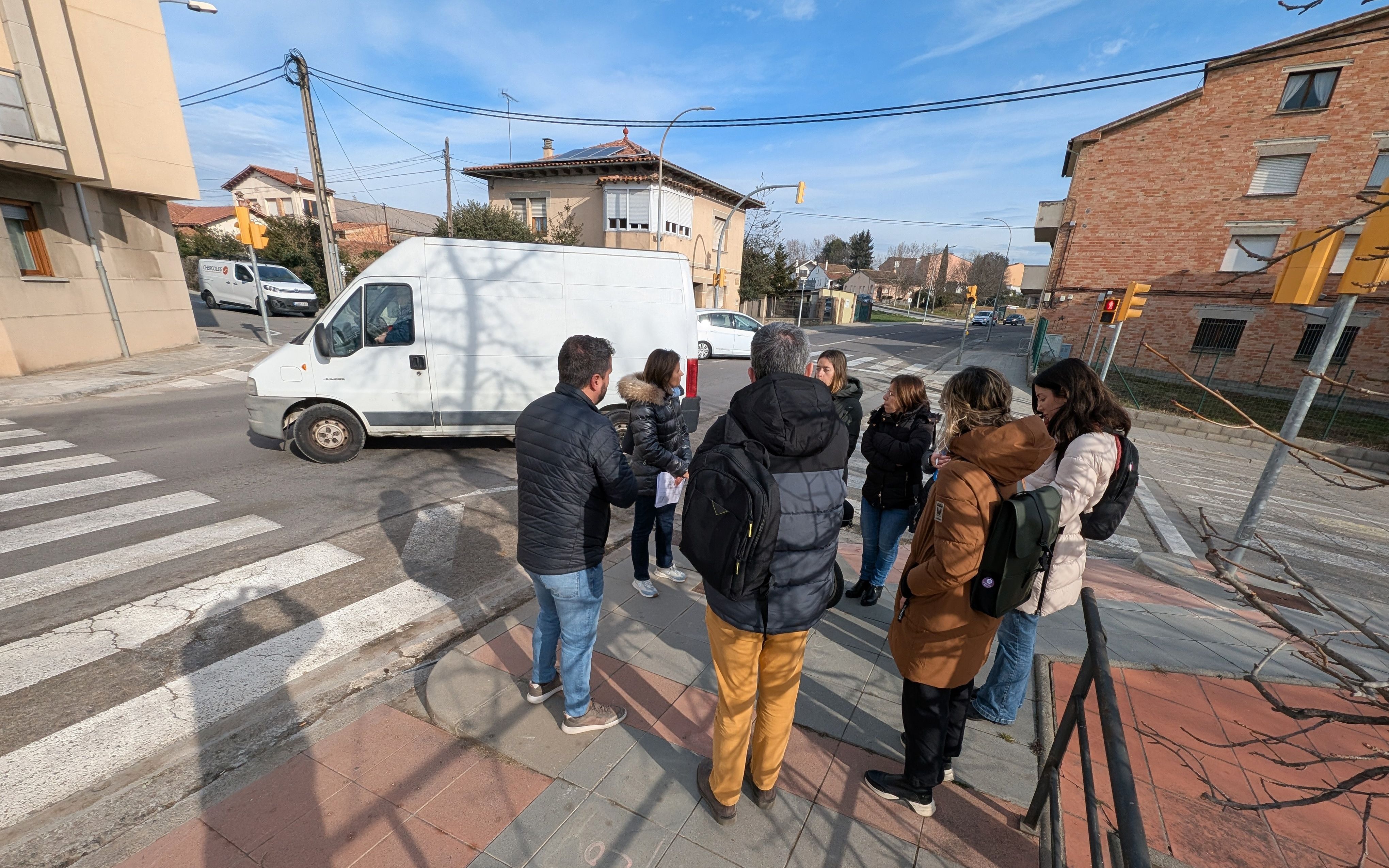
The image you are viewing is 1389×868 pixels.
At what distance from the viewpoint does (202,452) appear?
694cm

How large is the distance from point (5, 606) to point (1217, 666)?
8.11 meters

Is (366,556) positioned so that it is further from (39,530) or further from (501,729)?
(39,530)

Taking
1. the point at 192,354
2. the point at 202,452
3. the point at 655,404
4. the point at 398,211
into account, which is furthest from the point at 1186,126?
the point at 398,211

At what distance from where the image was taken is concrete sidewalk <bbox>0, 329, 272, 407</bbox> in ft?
30.5

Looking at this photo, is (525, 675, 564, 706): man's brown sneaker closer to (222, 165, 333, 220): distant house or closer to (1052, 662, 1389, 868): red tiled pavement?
(1052, 662, 1389, 868): red tiled pavement

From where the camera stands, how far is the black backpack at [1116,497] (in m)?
2.69

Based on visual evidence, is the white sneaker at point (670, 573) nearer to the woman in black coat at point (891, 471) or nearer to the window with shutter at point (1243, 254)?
the woman in black coat at point (891, 471)

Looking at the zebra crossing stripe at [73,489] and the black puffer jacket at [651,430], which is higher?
the black puffer jacket at [651,430]

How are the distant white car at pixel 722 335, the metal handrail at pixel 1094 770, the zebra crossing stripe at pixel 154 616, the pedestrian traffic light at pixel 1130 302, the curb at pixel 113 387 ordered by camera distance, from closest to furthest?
the metal handrail at pixel 1094 770
the zebra crossing stripe at pixel 154 616
the curb at pixel 113 387
the pedestrian traffic light at pixel 1130 302
the distant white car at pixel 722 335

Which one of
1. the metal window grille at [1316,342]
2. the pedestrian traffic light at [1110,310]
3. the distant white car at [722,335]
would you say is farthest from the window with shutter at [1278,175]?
the distant white car at [722,335]

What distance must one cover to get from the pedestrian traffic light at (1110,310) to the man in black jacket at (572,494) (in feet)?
44.8

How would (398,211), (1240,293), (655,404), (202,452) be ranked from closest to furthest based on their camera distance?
1. (655,404)
2. (202,452)
3. (1240,293)
4. (398,211)

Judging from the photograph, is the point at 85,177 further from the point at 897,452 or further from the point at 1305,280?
the point at 1305,280

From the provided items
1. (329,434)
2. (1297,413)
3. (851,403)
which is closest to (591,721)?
(851,403)
